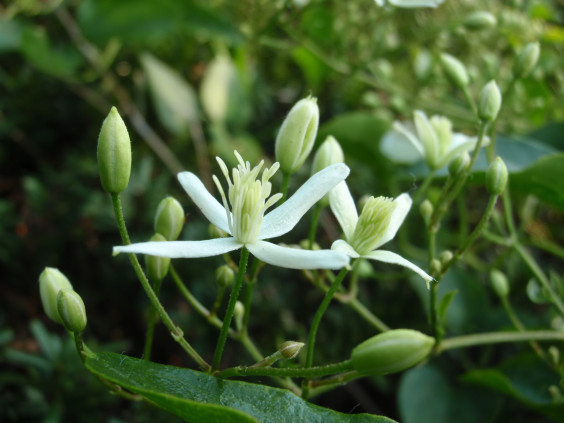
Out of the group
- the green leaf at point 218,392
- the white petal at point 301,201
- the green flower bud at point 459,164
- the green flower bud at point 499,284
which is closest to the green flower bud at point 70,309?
the green leaf at point 218,392

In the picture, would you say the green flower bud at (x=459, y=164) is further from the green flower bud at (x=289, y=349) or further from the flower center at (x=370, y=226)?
the green flower bud at (x=289, y=349)

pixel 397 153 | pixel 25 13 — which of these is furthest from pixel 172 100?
pixel 397 153

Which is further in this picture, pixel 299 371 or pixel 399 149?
pixel 399 149

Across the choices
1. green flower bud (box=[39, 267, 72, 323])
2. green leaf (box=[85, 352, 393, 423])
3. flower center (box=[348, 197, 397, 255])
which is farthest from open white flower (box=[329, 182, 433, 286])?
green flower bud (box=[39, 267, 72, 323])

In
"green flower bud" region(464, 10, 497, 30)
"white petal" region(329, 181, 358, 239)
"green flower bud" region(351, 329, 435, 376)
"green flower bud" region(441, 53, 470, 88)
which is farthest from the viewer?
"green flower bud" region(464, 10, 497, 30)

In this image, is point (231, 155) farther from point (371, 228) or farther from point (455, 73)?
point (371, 228)

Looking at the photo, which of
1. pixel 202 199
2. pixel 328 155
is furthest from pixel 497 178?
pixel 202 199

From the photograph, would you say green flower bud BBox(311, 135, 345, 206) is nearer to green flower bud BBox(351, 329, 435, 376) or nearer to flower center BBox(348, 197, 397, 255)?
flower center BBox(348, 197, 397, 255)
